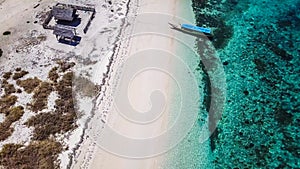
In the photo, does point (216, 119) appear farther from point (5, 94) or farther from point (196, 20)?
point (5, 94)

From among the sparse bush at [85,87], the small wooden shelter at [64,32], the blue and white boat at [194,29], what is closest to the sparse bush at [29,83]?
the sparse bush at [85,87]

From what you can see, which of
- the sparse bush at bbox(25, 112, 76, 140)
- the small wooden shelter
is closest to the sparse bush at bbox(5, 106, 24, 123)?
the sparse bush at bbox(25, 112, 76, 140)

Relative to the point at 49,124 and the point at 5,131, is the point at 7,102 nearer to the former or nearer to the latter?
the point at 5,131

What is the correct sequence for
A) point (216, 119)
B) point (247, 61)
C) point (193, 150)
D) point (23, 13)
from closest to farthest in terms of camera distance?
point (193, 150) → point (216, 119) → point (247, 61) → point (23, 13)

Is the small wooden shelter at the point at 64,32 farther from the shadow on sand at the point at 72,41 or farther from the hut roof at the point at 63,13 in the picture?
the hut roof at the point at 63,13

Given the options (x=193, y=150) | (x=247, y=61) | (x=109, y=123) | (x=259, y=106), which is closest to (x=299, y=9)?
(x=247, y=61)
